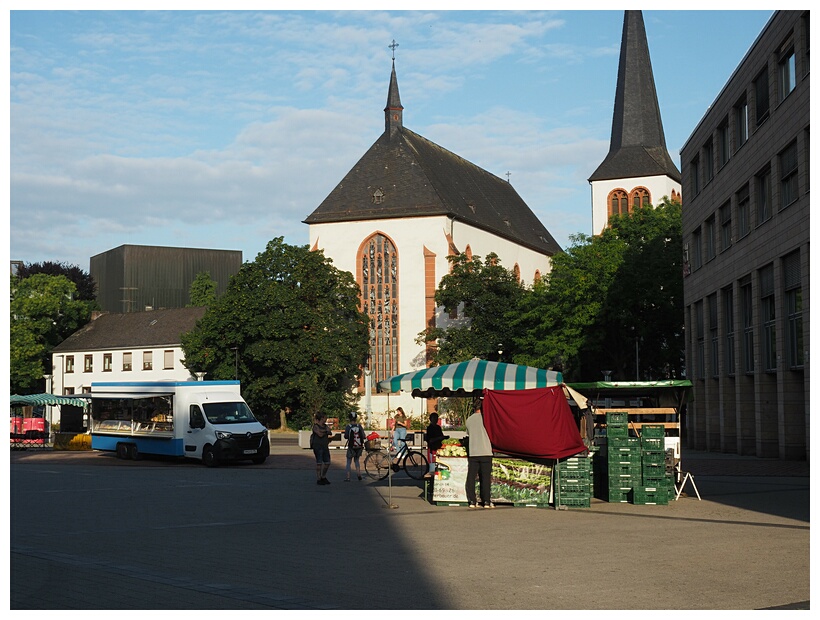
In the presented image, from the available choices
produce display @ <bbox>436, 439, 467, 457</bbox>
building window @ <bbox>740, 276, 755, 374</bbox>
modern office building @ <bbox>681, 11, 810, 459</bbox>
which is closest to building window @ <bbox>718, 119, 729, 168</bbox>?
modern office building @ <bbox>681, 11, 810, 459</bbox>

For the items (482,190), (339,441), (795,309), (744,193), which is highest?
(482,190)

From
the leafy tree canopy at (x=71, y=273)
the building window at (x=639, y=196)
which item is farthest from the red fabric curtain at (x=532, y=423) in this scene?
the leafy tree canopy at (x=71, y=273)

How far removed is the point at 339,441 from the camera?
43.3 metres

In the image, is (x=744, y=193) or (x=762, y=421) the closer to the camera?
(x=762, y=421)

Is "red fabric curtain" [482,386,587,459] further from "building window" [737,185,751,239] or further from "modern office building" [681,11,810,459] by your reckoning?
"building window" [737,185,751,239]

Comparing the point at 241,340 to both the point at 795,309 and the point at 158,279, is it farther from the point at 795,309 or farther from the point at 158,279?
the point at 158,279

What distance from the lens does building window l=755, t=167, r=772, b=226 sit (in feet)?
106

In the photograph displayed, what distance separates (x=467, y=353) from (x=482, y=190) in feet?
80.8

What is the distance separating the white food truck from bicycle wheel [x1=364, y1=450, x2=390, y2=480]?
22.8 ft

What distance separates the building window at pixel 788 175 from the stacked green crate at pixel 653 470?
13.7 m

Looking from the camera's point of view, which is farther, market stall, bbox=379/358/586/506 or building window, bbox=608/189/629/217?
building window, bbox=608/189/629/217

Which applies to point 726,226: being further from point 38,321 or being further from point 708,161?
point 38,321

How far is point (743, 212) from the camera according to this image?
35.6 m
